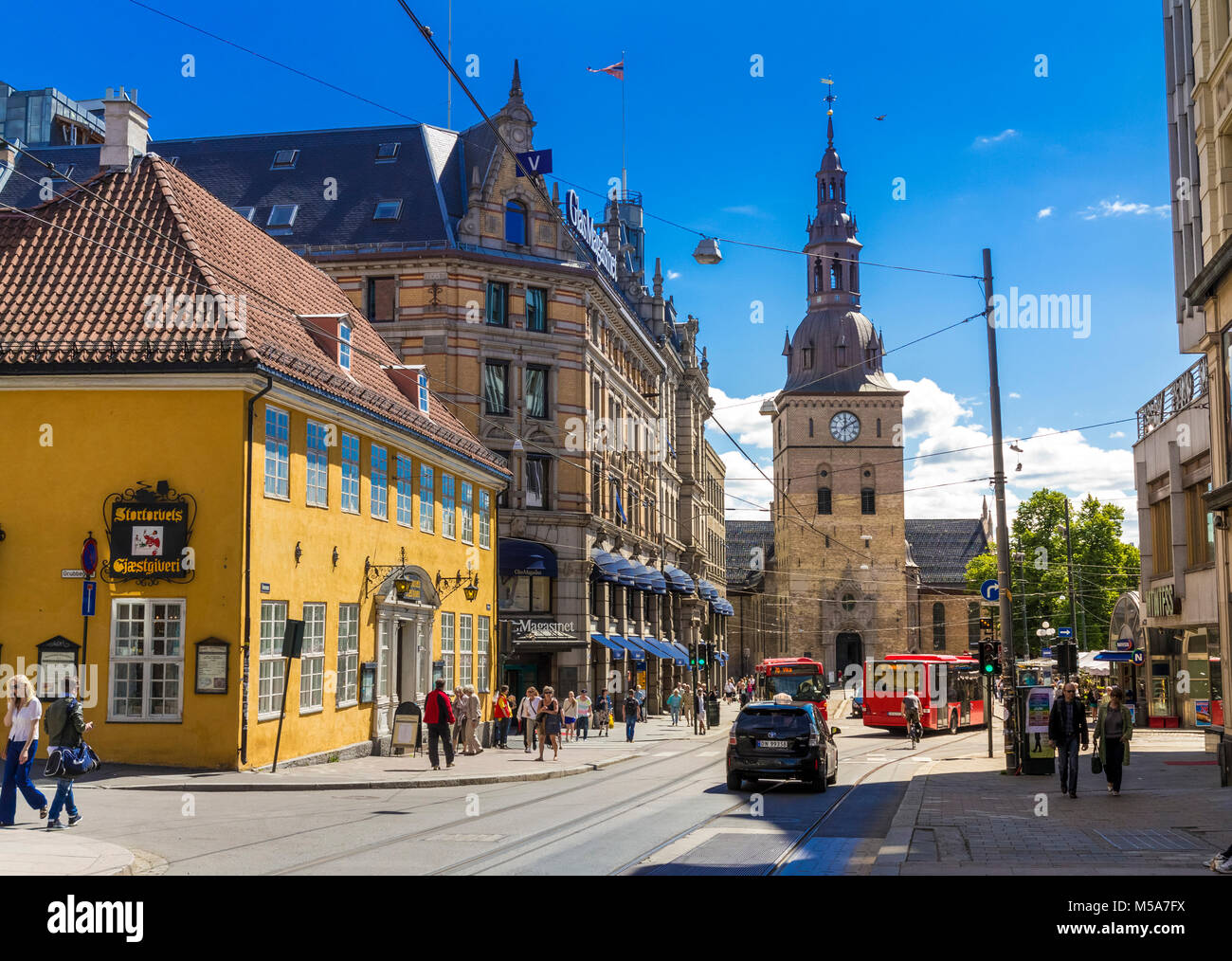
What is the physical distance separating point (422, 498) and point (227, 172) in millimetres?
24096

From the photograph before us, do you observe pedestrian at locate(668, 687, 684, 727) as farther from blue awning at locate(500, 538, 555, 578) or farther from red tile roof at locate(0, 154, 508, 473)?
red tile roof at locate(0, 154, 508, 473)

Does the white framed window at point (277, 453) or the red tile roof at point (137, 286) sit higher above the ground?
the red tile roof at point (137, 286)

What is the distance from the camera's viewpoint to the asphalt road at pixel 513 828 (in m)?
12.9

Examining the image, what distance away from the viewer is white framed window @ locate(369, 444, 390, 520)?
28812 mm

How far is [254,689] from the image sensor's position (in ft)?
74.6

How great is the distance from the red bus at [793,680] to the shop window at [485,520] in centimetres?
1799

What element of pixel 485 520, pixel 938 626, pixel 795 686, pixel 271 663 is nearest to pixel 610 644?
pixel 795 686

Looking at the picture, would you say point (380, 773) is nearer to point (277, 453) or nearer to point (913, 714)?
point (277, 453)

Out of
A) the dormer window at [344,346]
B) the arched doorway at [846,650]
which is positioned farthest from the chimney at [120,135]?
the arched doorway at [846,650]

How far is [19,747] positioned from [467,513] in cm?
2205

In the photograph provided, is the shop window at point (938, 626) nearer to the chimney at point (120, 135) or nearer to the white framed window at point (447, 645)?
the white framed window at point (447, 645)

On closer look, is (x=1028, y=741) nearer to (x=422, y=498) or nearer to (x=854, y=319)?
(x=422, y=498)
